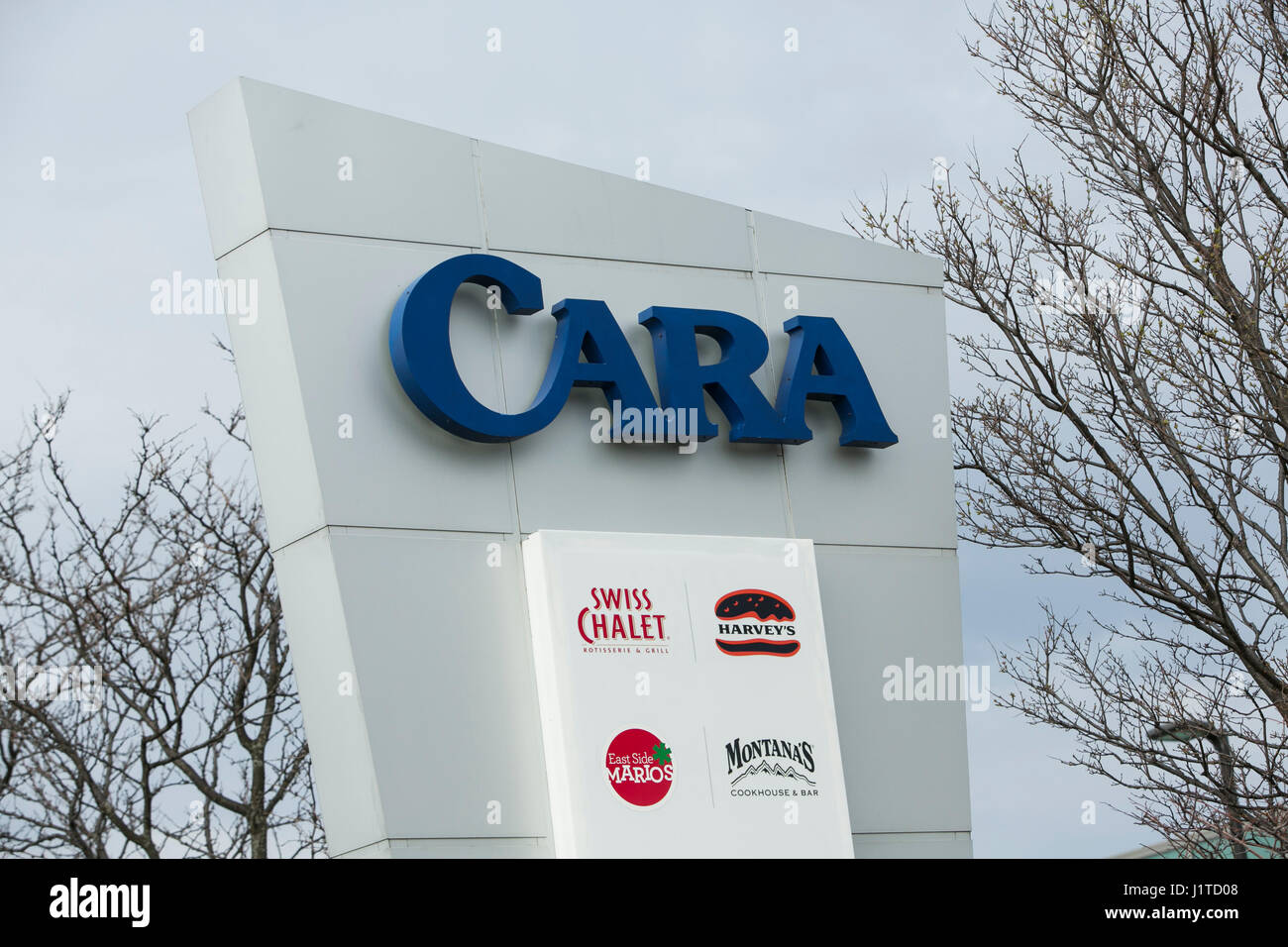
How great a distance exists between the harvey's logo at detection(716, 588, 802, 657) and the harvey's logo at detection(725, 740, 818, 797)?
524mm

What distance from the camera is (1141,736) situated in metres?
12.0

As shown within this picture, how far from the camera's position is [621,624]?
8.21m

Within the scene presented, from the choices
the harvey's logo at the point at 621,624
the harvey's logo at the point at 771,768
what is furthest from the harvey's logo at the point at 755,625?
the harvey's logo at the point at 771,768

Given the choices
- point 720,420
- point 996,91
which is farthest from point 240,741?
point 996,91

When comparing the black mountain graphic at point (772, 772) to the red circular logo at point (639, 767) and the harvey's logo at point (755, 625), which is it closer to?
the red circular logo at point (639, 767)

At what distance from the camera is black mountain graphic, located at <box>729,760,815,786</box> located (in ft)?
27.1

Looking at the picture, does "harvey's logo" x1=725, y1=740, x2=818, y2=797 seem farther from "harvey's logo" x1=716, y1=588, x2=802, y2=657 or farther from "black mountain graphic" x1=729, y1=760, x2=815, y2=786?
"harvey's logo" x1=716, y1=588, x2=802, y2=657

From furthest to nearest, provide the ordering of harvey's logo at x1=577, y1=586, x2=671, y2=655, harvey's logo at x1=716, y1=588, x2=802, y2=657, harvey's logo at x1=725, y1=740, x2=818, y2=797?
harvey's logo at x1=716, y1=588, x2=802, y2=657
harvey's logo at x1=725, y1=740, x2=818, y2=797
harvey's logo at x1=577, y1=586, x2=671, y2=655

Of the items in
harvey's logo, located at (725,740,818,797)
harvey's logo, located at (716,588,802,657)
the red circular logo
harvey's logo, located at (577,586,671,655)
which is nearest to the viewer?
the red circular logo

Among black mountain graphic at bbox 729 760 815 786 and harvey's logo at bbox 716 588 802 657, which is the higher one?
harvey's logo at bbox 716 588 802 657

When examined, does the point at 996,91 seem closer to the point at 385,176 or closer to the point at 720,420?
the point at 720,420

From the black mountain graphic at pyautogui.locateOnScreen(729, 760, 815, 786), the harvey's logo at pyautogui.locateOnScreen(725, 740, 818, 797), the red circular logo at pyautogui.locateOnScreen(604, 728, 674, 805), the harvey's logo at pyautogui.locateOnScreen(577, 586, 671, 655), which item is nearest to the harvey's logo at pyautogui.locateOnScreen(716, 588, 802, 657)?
the harvey's logo at pyautogui.locateOnScreen(577, 586, 671, 655)

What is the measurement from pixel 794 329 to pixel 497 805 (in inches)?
143

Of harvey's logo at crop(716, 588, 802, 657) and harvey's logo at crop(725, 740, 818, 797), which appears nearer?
harvey's logo at crop(725, 740, 818, 797)
